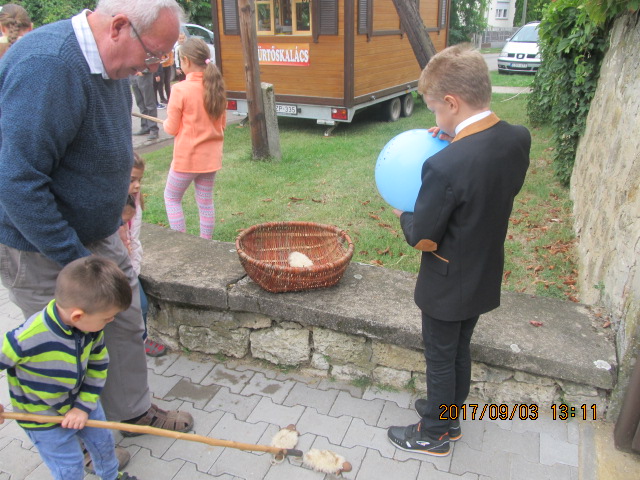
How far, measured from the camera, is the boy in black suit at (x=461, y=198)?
1827mm

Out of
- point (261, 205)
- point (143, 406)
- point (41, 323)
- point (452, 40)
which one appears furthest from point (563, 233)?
point (452, 40)

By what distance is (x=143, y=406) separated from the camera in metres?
2.48

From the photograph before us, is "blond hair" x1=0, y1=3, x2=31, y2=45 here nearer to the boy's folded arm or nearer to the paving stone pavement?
the paving stone pavement

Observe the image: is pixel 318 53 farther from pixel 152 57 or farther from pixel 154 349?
pixel 152 57

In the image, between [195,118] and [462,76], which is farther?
[195,118]

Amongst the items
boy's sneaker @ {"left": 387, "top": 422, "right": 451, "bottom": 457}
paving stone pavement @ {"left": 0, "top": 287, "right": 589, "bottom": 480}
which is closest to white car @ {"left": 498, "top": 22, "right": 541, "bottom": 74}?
paving stone pavement @ {"left": 0, "top": 287, "right": 589, "bottom": 480}

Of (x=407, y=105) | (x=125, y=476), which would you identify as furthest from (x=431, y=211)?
(x=407, y=105)

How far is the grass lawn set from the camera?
412 centimetres

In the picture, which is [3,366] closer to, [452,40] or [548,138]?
[548,138]

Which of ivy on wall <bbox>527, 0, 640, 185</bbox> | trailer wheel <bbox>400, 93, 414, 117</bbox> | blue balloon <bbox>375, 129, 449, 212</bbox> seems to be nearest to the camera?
blue balloon <bbox>375, 129, 449, 212</bbox>

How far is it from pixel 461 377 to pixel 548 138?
Result: 22.0ft

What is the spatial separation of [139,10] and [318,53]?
7.06 meters

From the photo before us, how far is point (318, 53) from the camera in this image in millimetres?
8359

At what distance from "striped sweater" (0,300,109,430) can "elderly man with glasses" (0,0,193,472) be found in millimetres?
251
